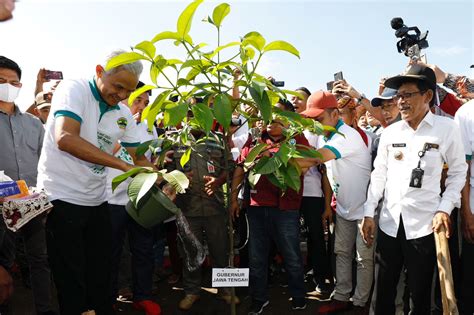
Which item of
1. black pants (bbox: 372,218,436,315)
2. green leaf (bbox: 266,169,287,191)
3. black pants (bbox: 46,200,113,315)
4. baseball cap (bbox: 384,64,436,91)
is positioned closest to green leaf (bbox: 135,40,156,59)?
green leaf (bbox: 266,169,287,191)

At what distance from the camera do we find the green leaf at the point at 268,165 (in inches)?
63.8

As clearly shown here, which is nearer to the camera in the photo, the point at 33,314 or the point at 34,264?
the point at 34,264

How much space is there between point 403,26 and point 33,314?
4.06 meters

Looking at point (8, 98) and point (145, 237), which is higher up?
point (8, 98)

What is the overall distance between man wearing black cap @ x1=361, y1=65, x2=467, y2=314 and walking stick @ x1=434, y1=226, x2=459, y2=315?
60 mm

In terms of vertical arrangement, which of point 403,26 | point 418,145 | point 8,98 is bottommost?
point 418,145

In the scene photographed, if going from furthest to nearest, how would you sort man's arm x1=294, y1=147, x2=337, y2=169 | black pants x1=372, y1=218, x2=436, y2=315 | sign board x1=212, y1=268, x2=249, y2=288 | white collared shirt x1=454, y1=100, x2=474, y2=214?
1. man's arm x1=294, y1=147, x2=337, y2=169
2. white collared shirt x1=454, y1=100, x2=474, y2=214
3. black pants x1=372, y1=218, x2=436, y2=315
4. sign board x1=212, y1=268, x2=249, y2=288

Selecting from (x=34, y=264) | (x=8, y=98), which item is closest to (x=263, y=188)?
(x=34, y=264)

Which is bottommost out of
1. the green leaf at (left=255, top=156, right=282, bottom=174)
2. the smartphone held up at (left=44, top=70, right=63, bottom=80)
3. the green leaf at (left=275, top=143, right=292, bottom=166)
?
the green leaf at (left=255, top=156, right=282, bottom=174)

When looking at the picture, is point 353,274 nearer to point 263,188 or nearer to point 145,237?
point 263,188

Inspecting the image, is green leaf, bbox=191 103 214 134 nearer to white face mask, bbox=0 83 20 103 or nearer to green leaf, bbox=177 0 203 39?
green leaf, bbox=177 0 203 39

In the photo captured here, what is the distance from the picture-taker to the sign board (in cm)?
188

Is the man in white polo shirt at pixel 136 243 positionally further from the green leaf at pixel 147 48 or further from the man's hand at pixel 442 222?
the man's hand at pixel 442 222

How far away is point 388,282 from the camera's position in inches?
91.4
